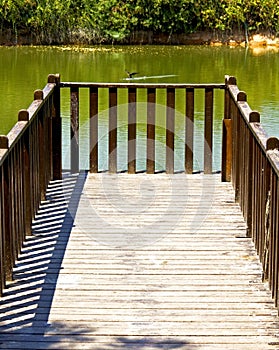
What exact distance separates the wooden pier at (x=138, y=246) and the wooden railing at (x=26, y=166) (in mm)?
11

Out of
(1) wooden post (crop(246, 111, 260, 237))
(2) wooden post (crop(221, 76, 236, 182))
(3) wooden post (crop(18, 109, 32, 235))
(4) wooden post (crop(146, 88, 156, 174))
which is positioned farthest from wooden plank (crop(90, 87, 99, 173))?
(1) wooden post (crop(246, 111, 260, 237))

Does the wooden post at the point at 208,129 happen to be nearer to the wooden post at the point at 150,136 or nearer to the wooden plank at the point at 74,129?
the wooden post at the point at 150,136

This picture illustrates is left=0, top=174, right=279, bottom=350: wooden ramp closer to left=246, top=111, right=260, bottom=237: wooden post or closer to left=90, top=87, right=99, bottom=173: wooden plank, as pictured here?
left=246, top=111, right=260, bottom=237: wooden post

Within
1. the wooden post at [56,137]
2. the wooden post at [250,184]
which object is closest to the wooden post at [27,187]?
the wooden post at [250,184]

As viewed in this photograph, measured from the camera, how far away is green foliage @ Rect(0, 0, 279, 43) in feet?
113

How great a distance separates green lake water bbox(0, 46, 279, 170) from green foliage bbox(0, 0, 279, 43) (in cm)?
216

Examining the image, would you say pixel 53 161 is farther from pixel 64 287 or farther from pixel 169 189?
pixel 64 287

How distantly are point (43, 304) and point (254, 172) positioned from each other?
1643 millimetres

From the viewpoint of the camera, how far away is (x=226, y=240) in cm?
552

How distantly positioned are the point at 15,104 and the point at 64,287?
37.9 feet

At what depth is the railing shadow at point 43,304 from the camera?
397cm

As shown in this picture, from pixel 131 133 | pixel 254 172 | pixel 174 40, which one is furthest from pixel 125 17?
pixel 254 172

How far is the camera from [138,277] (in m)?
4.85

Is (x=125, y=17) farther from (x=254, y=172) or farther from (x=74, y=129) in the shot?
(x=254, y=172)
